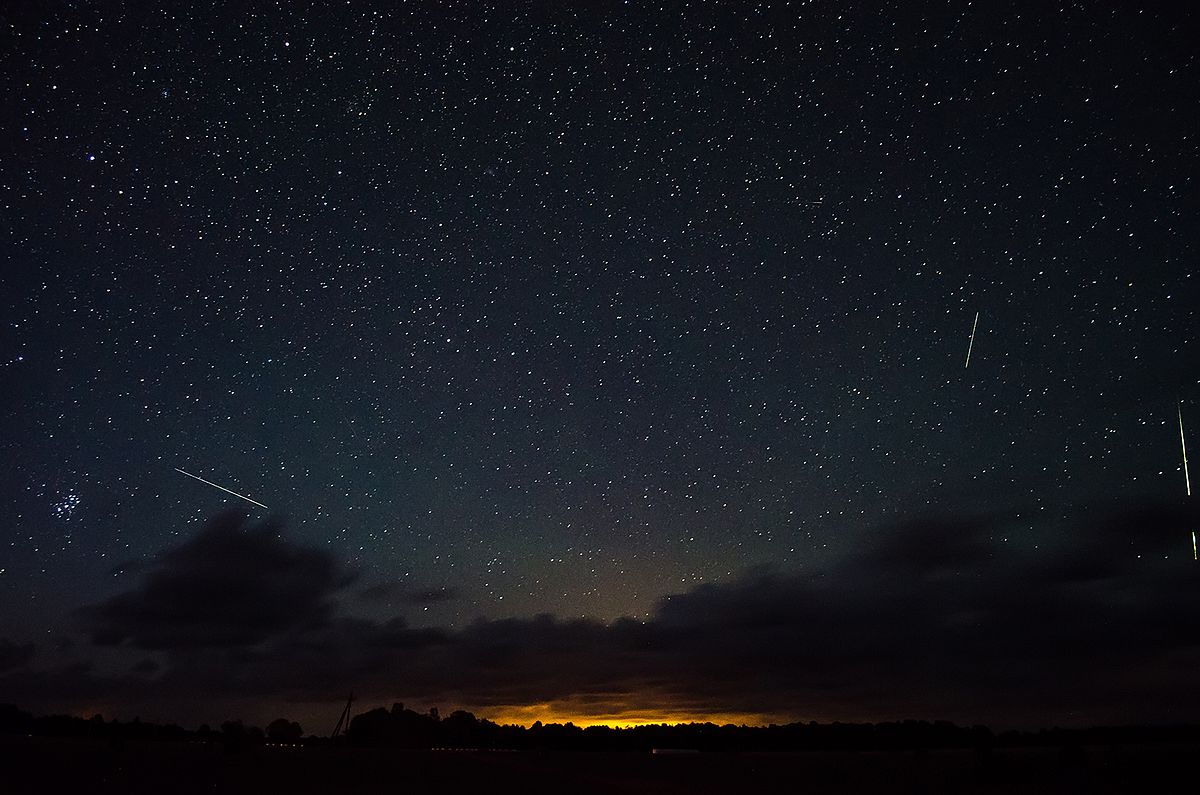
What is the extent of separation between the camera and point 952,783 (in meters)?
55.6

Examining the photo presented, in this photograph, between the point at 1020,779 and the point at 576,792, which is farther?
the point at 1020,779

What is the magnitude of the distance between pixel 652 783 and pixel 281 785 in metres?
23.8

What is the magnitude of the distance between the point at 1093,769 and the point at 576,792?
50620 millimetres

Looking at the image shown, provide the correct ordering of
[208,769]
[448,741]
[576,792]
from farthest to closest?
[448,741], [208,769], [576,792]

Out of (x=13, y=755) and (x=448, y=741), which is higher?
(x=13, y=755)

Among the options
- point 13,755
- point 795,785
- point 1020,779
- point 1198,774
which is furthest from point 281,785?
point 1198,774

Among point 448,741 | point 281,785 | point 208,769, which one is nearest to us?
point 281,785

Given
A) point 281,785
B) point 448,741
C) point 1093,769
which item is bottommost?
point 448,741

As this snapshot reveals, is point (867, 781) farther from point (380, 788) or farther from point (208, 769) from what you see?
point (208, 769)

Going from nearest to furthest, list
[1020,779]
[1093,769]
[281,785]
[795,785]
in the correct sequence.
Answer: [281,785] → [795,785] → [1020,779] → [1093,769]

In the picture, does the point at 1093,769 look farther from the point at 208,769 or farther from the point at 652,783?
the point at 208,769

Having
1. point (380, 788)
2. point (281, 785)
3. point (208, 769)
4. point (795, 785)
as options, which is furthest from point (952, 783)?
point (208, 769)

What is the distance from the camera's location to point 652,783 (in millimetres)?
54125

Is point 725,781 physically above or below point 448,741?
above
